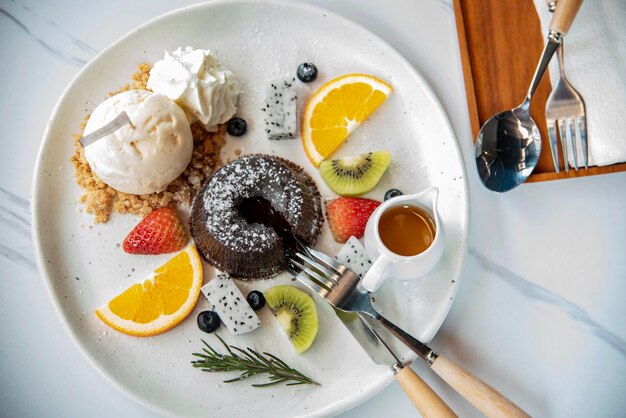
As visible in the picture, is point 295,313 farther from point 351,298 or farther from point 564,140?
point 564,140

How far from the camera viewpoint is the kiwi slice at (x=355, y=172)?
6.40 feet

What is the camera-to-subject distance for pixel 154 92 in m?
1.89

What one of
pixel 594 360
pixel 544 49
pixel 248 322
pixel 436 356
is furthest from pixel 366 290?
pixel 544 49

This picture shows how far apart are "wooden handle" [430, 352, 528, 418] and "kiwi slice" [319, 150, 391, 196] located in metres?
0.64

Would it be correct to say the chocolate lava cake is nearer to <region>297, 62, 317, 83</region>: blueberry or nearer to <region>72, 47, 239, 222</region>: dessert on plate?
<region>72, 47, 239, 222</region>: dessert on plate

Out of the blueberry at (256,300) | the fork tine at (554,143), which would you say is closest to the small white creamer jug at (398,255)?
the blueberry at (256,300)

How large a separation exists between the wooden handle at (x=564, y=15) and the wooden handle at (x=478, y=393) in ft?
3.76

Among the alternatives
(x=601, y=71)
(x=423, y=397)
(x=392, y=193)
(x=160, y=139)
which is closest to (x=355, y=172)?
(x=392, y=193)

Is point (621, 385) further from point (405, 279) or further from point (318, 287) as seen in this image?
point (318, 287)

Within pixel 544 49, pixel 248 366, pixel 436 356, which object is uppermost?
pixel 544 49

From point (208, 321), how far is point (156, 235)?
1.13 feet

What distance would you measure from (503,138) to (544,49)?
328 mm

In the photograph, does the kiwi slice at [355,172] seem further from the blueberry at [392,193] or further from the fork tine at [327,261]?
the fork tine at [327,261]

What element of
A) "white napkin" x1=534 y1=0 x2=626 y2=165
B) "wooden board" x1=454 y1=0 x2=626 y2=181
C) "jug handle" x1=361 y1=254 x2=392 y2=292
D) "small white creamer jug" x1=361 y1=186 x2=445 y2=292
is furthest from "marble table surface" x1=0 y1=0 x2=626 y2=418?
"jug handle" x1=361 y1=254 x2=392 y2=292
